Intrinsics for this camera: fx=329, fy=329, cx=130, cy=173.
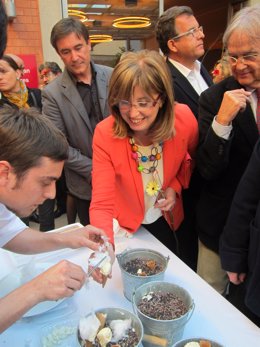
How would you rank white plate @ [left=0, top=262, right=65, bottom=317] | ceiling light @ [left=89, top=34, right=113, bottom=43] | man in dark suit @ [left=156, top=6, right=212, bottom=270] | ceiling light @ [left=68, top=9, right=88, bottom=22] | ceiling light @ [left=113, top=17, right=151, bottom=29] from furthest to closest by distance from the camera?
ceiling light @ [left=113, top=17, right=151, bottom=29] → ceiling light @ [left=89, top=34, right=113, bottom=43] → ceiling light @ [left=68, top=9, right=88, bottom=22] → man in dark suit @ [left=156, top=6, right=212, bottom=270] → white plate @ [left=0, top=262, right=65, bottom=317]

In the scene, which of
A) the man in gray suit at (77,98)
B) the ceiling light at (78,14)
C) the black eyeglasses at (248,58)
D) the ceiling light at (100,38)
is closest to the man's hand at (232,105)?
the black eyeglasses at (248,58)

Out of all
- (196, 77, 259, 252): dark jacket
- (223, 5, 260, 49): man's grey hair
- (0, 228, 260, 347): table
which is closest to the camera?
(0, 228, 260, 347): table

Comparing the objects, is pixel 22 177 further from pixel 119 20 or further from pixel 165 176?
pixel 119 20

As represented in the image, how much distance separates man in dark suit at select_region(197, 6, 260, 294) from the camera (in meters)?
1.25

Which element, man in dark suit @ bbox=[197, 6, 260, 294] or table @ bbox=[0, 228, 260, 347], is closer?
table @ bbox=[0, 228, 260, 347]

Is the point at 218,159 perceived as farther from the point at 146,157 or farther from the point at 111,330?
the point at 111,330

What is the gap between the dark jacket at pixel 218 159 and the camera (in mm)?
1339

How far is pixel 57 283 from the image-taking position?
914 mm

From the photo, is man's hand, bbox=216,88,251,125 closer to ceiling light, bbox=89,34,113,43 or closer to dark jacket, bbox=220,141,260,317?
dark jacket, bbox=220,141,260,317

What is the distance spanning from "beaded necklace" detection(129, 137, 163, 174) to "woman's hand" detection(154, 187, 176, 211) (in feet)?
0.42

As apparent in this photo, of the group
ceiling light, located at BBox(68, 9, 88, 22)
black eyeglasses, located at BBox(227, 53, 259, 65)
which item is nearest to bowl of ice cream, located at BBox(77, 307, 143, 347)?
black eyeglasses, located at BBox(227, 53, 259, 65)

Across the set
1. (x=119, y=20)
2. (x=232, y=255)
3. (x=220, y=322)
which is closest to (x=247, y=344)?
(x=220, y=322)

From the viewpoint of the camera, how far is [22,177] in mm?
1022

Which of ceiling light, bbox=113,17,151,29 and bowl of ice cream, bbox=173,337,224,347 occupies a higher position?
ceiling light, bbox=113,17,151,29
